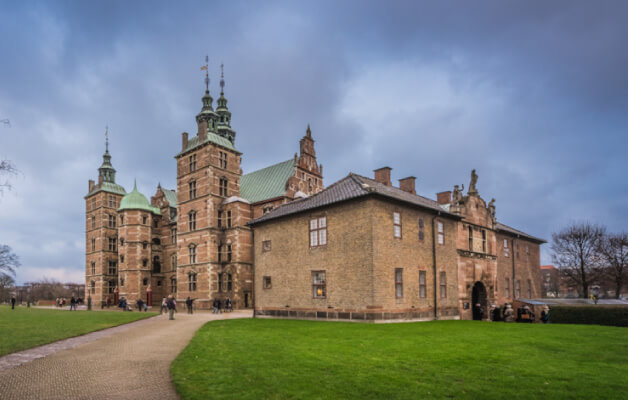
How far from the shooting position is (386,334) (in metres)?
17.8

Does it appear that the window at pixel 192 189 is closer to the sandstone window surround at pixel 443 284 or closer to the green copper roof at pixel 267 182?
the green copper roof at pixel 267 182

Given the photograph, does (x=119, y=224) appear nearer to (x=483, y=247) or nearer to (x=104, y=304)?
(x=104, y=304)

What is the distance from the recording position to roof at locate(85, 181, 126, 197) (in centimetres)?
6414

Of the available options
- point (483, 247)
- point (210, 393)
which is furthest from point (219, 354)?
point (483, 247)

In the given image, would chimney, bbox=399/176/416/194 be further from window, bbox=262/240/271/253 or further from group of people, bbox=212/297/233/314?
group of people, bbox=212/297/233/314

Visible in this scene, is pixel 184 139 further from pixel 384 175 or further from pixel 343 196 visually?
pixel 343 196

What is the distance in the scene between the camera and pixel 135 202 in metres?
58.3

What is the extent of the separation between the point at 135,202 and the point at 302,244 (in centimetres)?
3920

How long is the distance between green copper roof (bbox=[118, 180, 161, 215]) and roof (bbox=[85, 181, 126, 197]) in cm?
730

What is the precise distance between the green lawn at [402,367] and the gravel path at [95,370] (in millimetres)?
657

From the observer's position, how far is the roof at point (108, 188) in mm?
64144

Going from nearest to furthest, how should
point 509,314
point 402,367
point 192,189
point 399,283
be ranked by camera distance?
point 402,367 < point 399,283 < point 509,314 < point 192,189

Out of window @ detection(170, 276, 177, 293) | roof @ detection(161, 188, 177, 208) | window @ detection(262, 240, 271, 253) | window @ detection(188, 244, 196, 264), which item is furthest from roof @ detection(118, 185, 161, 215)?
window @ detection(262, 240, 271, 253)

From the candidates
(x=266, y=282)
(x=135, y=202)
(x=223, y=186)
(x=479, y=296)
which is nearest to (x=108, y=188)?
(x=135, y=202)
